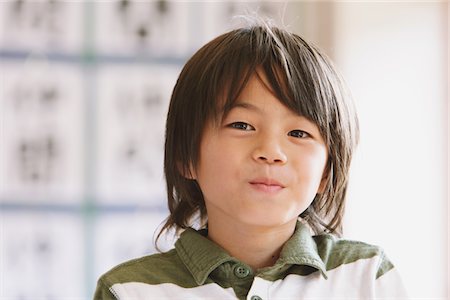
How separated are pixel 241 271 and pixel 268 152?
18 cm

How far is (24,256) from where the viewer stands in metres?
2.15

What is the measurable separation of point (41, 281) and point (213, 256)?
114 centimetres

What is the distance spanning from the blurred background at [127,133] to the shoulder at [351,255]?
0.92 meters

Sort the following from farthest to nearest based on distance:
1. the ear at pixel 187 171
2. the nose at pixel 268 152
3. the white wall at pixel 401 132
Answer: the white wall at pixel 401 132
the ear at pixel 187 171
the nose at pixel 268 152

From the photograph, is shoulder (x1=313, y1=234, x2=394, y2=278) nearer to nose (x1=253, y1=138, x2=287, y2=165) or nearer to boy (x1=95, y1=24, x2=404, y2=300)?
boy (x1=95, y1=24, x2=404, y2=300)

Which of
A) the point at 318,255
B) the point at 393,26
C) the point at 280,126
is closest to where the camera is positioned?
the point at 280,126

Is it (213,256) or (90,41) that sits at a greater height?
(90,41)

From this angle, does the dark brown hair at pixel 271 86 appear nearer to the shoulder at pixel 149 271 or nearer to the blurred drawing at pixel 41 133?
the shoulder at pixel 149 271

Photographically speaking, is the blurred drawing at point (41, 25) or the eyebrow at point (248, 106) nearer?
the eyebrow at point (248, 106)

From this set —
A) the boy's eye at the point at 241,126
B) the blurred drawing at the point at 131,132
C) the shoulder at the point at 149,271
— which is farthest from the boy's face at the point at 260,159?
the blurred drawing at the point at 131,132

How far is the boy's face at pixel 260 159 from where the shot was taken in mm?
1084

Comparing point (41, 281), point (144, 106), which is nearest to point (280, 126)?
point (144, 106)

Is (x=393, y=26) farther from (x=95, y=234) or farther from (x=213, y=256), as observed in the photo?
(x=213, y=256)

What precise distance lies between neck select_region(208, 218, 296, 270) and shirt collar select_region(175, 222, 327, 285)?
16 millimetres
